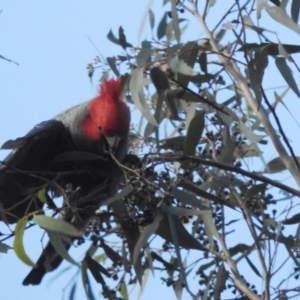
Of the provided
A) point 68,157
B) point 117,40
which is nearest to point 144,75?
point 117,40

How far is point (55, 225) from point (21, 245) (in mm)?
72

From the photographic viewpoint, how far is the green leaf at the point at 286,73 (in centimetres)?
182

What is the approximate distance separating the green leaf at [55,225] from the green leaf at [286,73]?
0.67 meters

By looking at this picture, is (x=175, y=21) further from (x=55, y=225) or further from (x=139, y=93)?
(x=55, y=225)

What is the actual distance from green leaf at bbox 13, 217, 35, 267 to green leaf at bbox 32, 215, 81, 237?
0.11 feet

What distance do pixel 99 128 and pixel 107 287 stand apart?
698mm

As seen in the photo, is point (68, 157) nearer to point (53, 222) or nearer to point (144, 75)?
point (144, 75)

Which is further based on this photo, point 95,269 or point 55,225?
point 95,269

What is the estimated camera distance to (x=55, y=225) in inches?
56.5

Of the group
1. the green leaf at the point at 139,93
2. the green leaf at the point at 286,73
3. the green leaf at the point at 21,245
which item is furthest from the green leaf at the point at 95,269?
the green leaf at the point at 286,73

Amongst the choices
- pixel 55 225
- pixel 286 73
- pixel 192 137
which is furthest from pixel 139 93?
pixel 55 225

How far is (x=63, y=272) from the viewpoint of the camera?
1.75m

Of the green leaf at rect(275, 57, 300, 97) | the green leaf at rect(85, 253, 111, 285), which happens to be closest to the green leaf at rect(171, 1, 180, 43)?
the green leaf at rect(275, 57, 300, 97)

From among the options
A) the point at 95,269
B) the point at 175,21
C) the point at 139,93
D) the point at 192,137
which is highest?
the point at 175,21
